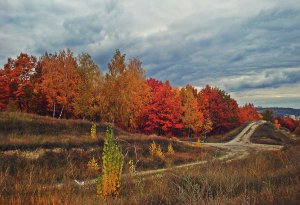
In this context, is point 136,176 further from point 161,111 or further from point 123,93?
point 161,111

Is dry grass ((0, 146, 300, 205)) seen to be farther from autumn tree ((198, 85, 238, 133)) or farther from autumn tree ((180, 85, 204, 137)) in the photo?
autumn tree ((198, 85, 238, 133))

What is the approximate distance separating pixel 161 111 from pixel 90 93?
41.1ft

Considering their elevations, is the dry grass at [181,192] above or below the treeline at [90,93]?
below

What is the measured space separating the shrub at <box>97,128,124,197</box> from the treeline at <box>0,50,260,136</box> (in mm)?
41931

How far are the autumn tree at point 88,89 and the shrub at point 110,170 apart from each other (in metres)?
42.4

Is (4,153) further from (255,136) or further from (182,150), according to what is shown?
(255,136)

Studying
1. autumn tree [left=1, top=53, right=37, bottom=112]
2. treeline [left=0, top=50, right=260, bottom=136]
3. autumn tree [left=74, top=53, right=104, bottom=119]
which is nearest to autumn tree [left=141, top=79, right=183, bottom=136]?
treeline [left=0, top=50, right=260, bottom=136]

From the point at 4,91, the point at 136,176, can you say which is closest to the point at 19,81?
the point at 4,91

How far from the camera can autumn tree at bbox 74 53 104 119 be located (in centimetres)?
5000

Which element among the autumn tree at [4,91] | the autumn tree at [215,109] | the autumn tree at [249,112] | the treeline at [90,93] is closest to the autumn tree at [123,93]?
the treeline at [90,93]

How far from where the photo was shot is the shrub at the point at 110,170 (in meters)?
7.72

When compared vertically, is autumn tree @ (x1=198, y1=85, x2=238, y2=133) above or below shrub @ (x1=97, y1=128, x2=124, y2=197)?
above

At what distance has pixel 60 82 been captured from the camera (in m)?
51.7

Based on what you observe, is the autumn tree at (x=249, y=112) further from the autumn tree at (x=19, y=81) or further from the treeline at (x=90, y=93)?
the autumn tree at (x=19, y=81)
